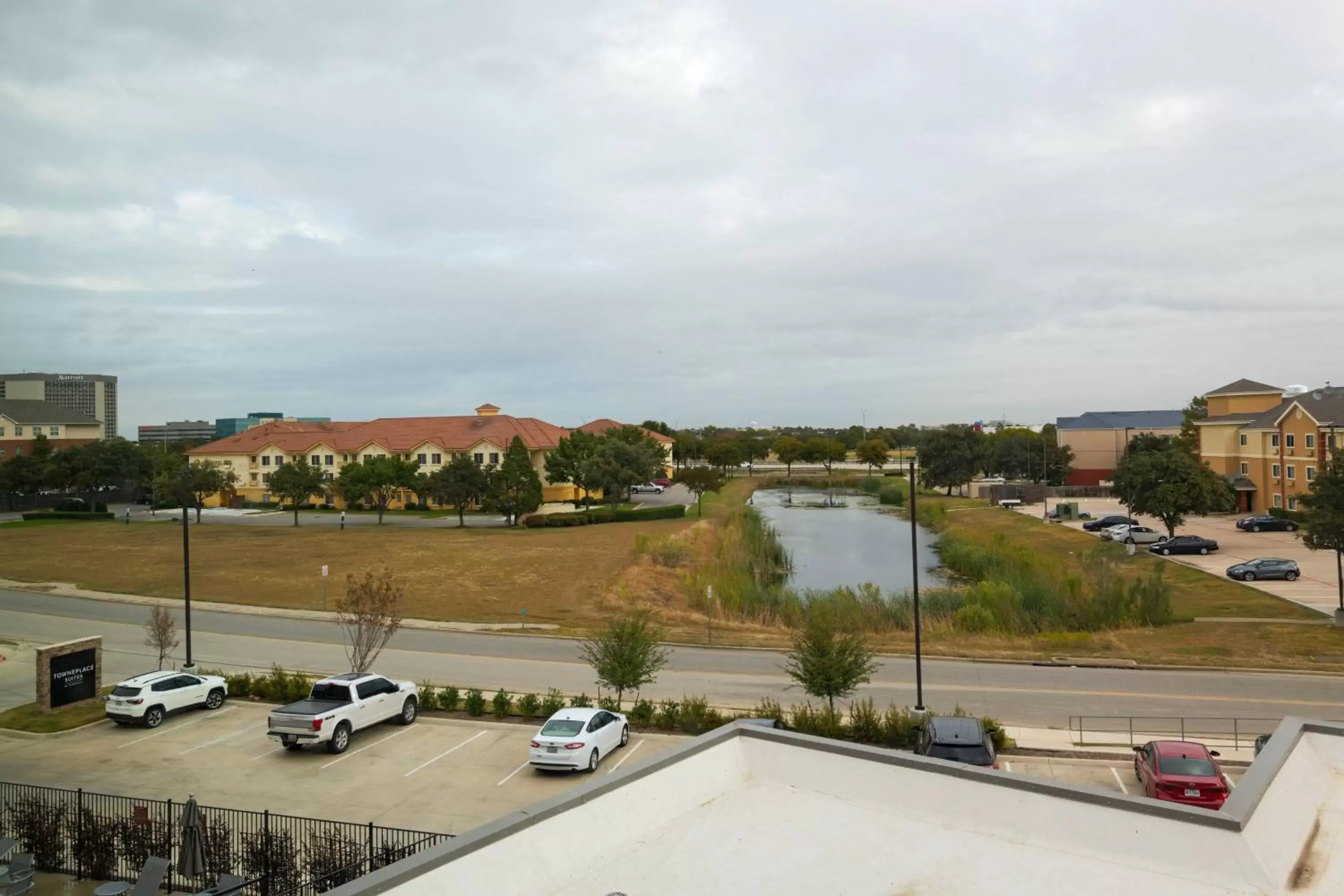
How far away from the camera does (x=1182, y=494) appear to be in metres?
52.5

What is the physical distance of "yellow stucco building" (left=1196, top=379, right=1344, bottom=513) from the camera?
6197 centimetres

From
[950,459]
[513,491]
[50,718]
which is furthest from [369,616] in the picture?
[950,459]

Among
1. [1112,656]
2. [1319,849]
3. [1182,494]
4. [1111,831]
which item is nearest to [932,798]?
[1111,831]

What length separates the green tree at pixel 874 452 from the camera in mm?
151113

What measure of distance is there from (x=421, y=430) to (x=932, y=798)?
87321 millimetres

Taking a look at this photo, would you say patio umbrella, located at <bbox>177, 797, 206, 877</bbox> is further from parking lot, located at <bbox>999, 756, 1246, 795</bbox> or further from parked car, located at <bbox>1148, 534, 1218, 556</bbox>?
parked car, located at <bbox>1148, 534, 1218, 556</bbox>

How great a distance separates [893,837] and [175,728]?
→ 19646 mm

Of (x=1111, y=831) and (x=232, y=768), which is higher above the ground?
(x=1111, y=831)

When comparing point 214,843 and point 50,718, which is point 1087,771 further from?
point 50,718

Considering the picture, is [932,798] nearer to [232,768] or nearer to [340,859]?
[340,859]

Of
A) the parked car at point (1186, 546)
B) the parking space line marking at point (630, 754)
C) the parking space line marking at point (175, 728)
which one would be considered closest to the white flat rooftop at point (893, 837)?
the parking space line marking at point (630, 754)

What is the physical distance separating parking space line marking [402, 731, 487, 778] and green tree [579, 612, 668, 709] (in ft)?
10.8

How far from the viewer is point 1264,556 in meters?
49.4

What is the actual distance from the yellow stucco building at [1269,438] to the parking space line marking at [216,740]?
6171 centimetres
